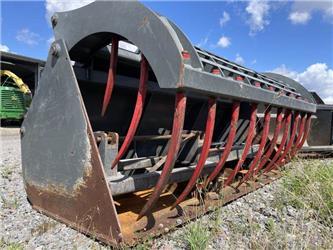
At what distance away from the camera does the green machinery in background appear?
12.1 m

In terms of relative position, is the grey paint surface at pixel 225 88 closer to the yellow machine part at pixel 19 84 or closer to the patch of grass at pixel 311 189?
the patch of grass at pixel 311 189

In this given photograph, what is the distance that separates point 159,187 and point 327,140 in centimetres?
424

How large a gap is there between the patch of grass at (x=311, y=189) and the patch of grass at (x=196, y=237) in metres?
0.88

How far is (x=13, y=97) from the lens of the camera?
12.3m

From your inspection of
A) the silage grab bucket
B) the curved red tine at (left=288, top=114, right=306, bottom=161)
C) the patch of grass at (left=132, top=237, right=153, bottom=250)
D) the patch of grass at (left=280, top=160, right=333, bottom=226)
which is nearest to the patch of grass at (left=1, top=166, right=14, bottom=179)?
the silage grab bucket

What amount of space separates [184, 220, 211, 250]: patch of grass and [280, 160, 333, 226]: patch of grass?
2.88 ft

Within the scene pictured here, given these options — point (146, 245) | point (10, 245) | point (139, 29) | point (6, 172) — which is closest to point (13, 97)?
point (6, 172)

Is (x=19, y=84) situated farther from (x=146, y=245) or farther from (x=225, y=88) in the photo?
(x=146, y=245)

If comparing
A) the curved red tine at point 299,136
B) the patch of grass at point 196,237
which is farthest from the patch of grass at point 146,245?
the curved red tine at point 299,136

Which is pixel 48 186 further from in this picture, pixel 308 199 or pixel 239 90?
pixel 308 199

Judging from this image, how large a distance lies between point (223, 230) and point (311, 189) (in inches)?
38.1

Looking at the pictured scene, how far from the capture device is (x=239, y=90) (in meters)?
2.36

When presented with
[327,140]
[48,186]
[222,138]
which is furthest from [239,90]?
[327,140]

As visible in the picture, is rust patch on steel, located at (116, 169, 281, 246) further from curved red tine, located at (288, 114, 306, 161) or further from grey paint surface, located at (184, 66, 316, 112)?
curved red tine, located at (288, 114, 306, 161)
